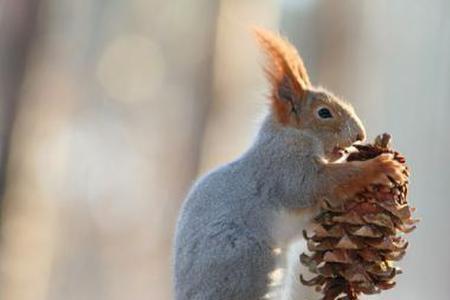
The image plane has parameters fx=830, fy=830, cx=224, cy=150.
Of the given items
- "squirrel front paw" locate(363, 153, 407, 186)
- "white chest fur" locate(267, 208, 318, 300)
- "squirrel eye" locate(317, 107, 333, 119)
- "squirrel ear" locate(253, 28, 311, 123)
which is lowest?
"white chest fur" locate(267, 208, 318, 300)

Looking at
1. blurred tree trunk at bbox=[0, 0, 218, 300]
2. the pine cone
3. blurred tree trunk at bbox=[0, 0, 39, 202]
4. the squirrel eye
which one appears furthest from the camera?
blurred tree trunk at bbox=[0, 0, 218, 300]

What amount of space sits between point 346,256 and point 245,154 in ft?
1.00

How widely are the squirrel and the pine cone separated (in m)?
0.07

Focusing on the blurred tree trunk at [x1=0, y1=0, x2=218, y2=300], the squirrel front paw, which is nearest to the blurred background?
the blurred tree trunk at [x1=0, y1=0, x2=218, y2=300]

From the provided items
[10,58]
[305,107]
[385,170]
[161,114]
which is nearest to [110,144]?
[161,114]

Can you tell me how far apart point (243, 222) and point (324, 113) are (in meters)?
0.20

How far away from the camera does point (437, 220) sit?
2.89 metres

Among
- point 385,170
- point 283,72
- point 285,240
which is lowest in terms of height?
point 285,240

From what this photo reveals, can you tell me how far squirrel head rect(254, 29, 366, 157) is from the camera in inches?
42.6

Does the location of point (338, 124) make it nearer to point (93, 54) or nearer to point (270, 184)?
point (270, 184)

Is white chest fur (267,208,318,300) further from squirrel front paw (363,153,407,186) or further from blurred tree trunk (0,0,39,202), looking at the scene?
blurred tree trunk (0,0,39,202)

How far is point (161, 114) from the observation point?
3.39 m

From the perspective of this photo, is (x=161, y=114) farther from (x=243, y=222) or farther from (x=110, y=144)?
(x=243, y=222)

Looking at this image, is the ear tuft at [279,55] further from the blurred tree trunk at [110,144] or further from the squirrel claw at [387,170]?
the blurred tree trunk at [110,144]
